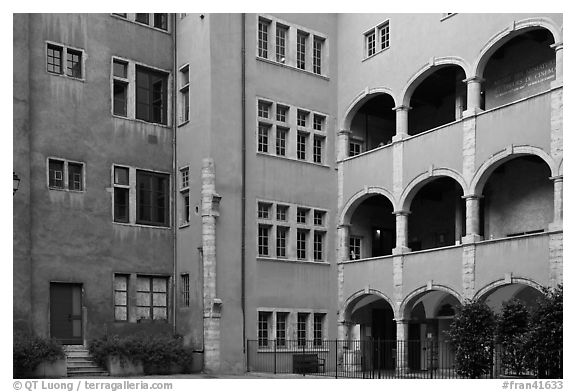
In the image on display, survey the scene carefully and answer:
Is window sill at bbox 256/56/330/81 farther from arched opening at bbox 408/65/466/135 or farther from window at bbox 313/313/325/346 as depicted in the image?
window at bbox 313/313/325/346

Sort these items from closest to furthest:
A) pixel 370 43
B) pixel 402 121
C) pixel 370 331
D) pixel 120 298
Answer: pixel 120 298 → pixel 402 121 → pixel 370 43 → pixel 370 331

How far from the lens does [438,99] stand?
3262 cm

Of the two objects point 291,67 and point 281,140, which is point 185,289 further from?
point 291,67

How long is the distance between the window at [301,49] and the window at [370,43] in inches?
89.4

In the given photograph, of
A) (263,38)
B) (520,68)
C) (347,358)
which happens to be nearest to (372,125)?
(263,38)

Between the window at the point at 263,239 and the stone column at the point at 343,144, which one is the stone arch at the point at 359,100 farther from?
the window at the point at 263,239

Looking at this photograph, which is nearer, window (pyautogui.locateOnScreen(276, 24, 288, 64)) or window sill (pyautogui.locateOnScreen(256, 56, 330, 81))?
window sill (pyautogui.locateOnScreen(256, 56, 330, 81))

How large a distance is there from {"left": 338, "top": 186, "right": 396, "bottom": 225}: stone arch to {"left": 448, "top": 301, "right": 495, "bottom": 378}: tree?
729cm

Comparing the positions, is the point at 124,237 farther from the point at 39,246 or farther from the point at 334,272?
Result: the point at 334,272

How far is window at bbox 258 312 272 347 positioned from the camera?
92.9ft

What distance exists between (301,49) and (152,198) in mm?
7809

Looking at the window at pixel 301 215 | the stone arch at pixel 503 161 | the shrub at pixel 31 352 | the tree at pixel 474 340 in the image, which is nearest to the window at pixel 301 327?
the window at pixel 301 215

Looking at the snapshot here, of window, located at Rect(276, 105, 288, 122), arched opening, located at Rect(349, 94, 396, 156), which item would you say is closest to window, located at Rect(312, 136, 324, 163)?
arched opening, located at Rect(349, 94, 396, 156)

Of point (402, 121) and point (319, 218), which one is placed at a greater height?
point (402, 121)
